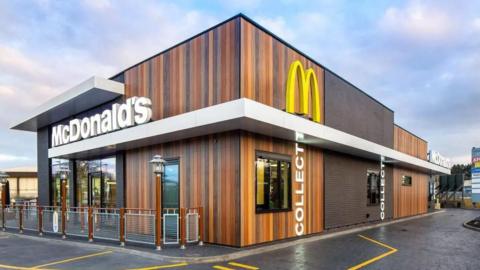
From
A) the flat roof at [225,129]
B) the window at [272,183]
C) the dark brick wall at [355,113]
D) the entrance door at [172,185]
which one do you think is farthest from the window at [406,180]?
the entrance door at [172,185]

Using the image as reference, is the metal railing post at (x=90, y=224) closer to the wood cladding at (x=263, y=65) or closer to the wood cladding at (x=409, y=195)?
the wood cladding at (x=263, y=65)

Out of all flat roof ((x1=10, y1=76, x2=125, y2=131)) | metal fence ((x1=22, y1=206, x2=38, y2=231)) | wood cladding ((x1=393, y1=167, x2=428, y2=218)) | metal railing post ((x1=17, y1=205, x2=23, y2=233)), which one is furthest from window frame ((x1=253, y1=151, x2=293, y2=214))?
wood cladding ((x1=393, y1=167, x2=428, y2=218))

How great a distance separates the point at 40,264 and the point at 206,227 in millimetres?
4407

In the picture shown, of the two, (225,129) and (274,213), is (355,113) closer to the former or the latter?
(274,213)

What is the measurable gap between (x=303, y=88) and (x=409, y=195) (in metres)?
16.8

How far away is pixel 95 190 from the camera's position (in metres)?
17.3

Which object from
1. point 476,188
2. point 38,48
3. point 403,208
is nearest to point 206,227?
point 38,48

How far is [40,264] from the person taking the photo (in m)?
8.94

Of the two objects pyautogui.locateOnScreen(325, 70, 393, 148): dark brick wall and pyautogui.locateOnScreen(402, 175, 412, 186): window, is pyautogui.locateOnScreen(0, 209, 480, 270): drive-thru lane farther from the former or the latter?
pyautogui.locateOnScreen(402, 175, 412, 186): window

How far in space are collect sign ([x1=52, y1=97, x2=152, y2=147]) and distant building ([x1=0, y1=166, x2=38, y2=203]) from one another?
1905cm

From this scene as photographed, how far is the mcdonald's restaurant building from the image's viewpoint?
35.0 feet

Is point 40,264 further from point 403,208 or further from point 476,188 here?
point 476,188

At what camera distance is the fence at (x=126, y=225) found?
10.5m

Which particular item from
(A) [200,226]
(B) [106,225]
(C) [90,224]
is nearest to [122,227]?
(B) [106,225]
